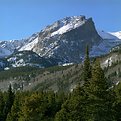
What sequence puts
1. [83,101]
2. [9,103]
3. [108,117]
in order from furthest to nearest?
[9,103] < [83,101] < [108,117]

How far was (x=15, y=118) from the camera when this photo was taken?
98125 millimetres

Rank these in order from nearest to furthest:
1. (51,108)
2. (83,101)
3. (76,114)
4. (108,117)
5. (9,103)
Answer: (108,117) → (83,101) → (76,114) → (9,103) → (51,108)

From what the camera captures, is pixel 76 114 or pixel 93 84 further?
pixel 76 114

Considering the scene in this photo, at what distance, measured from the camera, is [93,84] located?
42.7 meters

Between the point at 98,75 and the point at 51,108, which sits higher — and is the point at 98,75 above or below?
above

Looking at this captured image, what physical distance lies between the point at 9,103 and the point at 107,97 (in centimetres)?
8542

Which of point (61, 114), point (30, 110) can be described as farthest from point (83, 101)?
point (61, 114)

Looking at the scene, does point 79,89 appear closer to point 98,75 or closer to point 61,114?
point 98,75

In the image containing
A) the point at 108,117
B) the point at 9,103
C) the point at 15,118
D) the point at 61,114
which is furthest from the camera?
the point at 9,103

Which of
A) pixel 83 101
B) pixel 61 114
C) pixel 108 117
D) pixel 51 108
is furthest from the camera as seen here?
pixel 51 108

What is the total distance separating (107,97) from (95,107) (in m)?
1.59

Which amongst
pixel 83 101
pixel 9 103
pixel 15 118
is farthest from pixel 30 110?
pixel 9 103

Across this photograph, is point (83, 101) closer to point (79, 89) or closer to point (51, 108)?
point (79, 89)

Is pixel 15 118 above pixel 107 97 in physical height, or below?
below
